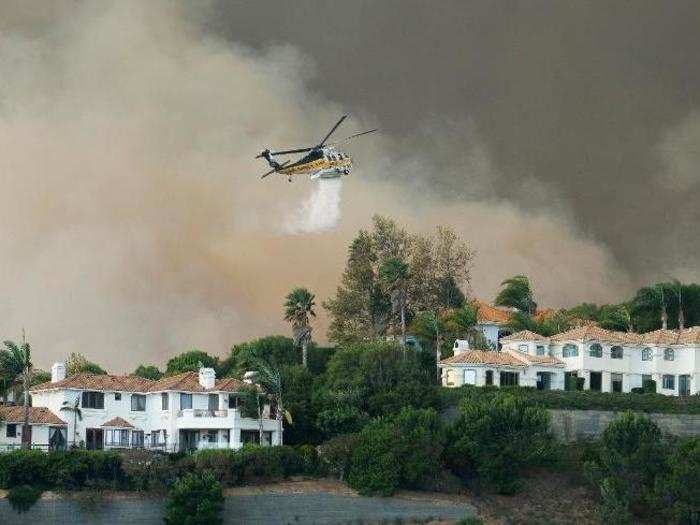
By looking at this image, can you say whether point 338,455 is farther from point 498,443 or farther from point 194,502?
point 194,502

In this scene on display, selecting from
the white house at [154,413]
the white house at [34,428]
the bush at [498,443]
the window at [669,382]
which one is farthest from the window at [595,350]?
the white house at [34,428]

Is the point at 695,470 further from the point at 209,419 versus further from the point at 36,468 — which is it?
the point at 36,468

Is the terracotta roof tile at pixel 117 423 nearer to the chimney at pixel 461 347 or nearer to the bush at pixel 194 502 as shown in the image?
the bush at pixel 194 502

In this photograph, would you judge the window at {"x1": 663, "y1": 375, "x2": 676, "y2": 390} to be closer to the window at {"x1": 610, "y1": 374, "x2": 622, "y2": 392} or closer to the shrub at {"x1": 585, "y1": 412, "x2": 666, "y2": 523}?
the window at {"x1": 610, "y1": 374, "x2": 622, "y2": 392}

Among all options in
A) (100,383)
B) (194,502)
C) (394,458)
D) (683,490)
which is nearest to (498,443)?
(394,458)

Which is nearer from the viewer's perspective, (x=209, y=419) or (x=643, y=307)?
(x=209, y=419)

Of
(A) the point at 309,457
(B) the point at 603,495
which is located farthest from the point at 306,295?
(B) the point at 603,495

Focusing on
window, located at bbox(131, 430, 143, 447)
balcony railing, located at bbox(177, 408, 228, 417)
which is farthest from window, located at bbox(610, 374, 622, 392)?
window, located at bbox(131, 430, 143, 447)
